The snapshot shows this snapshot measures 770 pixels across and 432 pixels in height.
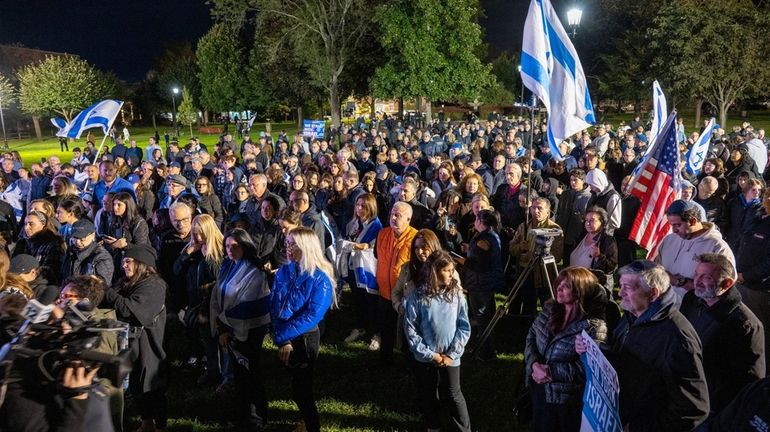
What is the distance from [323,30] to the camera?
39.5m

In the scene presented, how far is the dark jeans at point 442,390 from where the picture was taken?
4.45m

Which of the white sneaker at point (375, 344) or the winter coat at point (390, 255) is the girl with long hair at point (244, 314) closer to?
the winter coat at point (390, 255)

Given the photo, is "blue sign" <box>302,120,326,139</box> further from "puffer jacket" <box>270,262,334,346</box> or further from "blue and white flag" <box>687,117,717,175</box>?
"puffer jacket" <box>270,262,334,346</box>

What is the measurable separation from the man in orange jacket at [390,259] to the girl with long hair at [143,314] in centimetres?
233

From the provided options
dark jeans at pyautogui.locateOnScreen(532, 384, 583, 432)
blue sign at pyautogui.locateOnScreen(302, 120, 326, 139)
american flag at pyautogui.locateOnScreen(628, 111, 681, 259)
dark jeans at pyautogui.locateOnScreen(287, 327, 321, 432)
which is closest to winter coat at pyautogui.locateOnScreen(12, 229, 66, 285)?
dark jeans at pyautogui.locateOnScreen(287, 327, 321, 432)

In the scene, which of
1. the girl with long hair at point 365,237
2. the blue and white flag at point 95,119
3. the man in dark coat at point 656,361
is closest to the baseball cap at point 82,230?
the girl with long hair at point 365,237

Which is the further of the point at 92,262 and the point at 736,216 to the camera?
the point at 736,216

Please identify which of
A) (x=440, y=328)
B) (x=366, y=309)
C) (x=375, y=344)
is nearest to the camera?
(x=440, y=328)

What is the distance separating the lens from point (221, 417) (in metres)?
5.40

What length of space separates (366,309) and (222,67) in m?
57.0

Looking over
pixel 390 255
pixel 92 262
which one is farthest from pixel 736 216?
pixel 92 262

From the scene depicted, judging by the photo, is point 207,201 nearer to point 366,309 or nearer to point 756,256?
point 366,309

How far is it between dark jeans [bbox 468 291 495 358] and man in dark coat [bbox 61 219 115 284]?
3.91 m

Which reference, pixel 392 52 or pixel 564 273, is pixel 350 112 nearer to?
pixel 392 52
